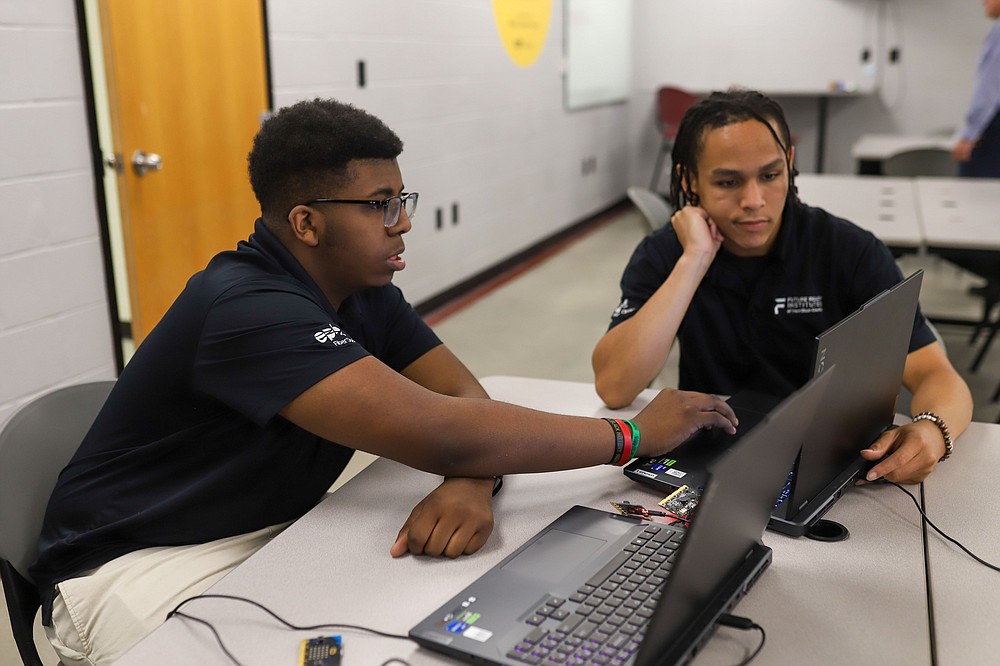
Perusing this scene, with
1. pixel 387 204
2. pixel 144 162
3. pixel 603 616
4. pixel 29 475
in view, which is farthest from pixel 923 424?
pixel 144 162

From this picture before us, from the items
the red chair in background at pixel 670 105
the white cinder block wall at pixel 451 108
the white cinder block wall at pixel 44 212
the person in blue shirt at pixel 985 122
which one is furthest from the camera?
the red chair in background at pixel 670 105

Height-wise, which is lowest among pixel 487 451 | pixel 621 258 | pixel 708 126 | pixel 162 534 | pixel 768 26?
pixel 621 258

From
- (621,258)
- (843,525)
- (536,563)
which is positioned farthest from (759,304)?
(621,258)

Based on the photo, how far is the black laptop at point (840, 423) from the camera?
1.08m

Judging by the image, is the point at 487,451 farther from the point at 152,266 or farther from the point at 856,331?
the point at 152,266

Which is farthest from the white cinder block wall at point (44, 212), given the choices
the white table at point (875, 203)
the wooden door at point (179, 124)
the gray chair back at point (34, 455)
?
the white table at point (875, 203)

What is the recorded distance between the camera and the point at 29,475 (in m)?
1.34

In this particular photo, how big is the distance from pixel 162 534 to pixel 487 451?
1.60 ft

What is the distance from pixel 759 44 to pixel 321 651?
7.74 meters

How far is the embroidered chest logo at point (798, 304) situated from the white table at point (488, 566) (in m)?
0.52

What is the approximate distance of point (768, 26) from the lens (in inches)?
303

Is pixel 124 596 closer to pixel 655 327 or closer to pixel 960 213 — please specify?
pixel 655 327

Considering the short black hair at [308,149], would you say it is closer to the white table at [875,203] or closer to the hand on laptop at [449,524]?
the hand on laptop at [449,524]

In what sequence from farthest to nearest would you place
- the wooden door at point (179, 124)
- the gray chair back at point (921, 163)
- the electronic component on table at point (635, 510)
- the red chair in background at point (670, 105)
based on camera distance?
the red chair in background at point (670, 105) < the gray chair back at point (921, 163) < the wooden door at point (179, 124) < the electronic component on table at point (635, 510)
